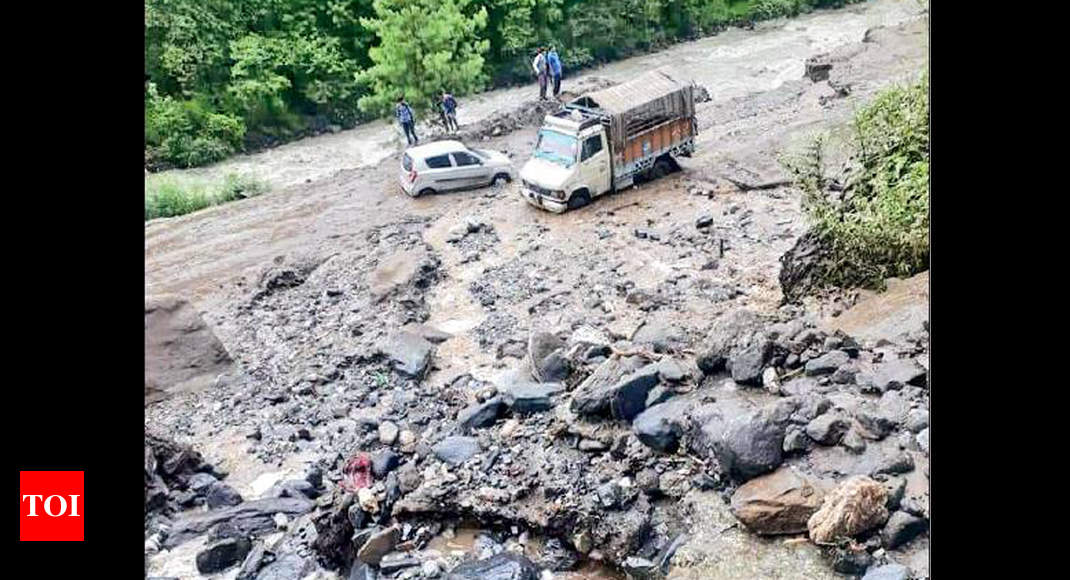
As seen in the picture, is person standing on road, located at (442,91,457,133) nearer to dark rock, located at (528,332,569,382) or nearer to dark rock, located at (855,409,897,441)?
dark rock, located at (528,332,569,382)

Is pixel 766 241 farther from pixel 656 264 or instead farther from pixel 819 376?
pixel 819 376

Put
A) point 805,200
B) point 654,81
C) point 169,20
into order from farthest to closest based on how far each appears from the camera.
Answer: point 169,20 < point 654,81 < point 805,200

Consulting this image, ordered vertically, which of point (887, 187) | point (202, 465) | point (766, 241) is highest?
point (887, 187)

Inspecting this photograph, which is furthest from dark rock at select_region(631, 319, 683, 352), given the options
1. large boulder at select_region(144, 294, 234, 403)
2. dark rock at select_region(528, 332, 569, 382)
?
large boulder at select_region(144, 294, 234, 403)

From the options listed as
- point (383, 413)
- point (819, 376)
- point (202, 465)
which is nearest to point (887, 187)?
point (819, 376)

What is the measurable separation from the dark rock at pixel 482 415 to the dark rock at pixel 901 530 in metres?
4.55

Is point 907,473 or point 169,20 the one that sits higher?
point 169,20

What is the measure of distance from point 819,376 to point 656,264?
6421 millimetres

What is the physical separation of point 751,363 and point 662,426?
133 cm

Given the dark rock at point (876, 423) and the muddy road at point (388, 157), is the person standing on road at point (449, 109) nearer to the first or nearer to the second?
the muddy road at point (388, 157)

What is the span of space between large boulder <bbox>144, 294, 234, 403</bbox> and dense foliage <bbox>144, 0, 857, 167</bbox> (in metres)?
10.0

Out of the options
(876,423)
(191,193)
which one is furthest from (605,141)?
(876,423)

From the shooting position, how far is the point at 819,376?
32.8 feet
